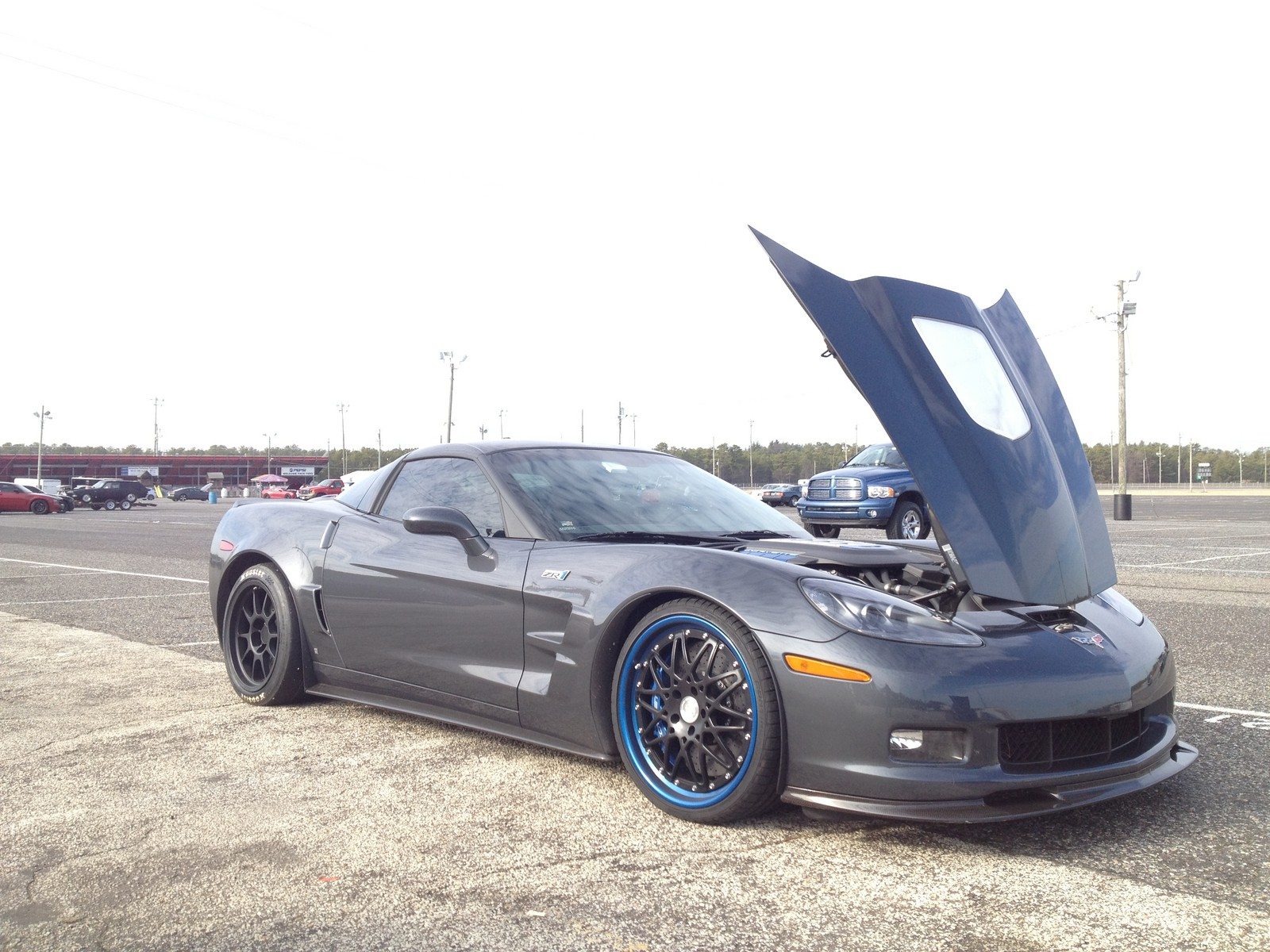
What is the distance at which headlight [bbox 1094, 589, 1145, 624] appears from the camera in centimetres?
370

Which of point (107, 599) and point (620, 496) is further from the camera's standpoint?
point (107, 599)

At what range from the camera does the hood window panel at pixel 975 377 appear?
12.4 feet

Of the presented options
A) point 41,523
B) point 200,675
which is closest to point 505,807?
point 200,675

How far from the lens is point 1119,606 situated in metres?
3.78

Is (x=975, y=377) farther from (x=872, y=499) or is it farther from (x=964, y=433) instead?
(x=872, y=499)

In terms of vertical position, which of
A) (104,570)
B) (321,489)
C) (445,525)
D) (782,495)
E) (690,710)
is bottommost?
(104,570)

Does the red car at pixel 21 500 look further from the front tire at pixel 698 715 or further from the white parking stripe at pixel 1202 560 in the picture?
the front tire at pixel 698 715

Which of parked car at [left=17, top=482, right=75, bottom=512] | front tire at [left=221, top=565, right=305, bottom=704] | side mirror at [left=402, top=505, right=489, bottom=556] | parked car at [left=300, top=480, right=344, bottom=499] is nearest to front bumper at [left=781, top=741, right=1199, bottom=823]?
side mirror at [left=402, top=505, right=489, bottom=556]

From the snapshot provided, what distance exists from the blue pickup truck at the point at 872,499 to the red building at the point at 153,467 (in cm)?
7281

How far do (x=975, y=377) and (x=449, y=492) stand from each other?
2095 millimetres

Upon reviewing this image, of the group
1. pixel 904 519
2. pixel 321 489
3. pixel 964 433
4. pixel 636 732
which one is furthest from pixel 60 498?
pixel 964 433

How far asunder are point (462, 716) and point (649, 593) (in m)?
1.01

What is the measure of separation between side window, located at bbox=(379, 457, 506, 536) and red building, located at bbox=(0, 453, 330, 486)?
272 feet

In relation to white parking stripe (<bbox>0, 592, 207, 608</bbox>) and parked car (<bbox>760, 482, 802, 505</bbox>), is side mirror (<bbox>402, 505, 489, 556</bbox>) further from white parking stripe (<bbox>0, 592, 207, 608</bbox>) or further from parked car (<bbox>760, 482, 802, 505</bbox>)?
parked car (<bbox>760, 482, 802, 505</bbox>)
